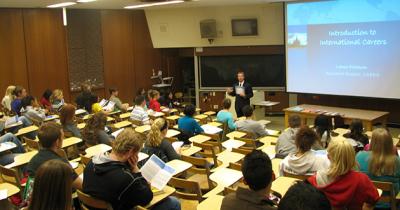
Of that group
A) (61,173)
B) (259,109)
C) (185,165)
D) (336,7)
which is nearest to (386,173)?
(185,165)

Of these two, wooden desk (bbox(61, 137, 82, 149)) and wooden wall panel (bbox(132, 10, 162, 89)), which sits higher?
wooden wall panel (bbox(132, 10, 162, 89))

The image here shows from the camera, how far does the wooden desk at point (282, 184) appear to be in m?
3.62

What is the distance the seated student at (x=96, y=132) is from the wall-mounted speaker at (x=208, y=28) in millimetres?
6804

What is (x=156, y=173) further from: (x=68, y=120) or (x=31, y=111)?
(x=31, y=111)

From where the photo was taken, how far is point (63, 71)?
11391 millimetres

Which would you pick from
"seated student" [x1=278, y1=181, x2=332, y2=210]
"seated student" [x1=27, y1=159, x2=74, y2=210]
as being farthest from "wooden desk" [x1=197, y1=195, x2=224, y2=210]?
"seated student" [x1=278, y1=181, x2=332, y2=210]

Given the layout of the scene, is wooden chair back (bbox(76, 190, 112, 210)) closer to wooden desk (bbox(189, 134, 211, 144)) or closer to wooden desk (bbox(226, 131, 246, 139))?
wooden desk (bbox(189, 134, 211, 144))

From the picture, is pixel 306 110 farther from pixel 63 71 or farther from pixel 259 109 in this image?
pixel 63 71

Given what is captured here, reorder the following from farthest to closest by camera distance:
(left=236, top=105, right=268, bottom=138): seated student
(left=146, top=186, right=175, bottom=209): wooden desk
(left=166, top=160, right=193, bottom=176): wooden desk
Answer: (left=236, top=105, right=268, bottom=138): seated student → (left=166, top=160, right=193, bottom=176): wooden desk → (left=146, top=186, right=175, bottom=209): wooden desk

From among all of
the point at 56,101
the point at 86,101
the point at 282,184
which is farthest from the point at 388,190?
the point at 56,101

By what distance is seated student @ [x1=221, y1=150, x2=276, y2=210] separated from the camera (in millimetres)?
2496

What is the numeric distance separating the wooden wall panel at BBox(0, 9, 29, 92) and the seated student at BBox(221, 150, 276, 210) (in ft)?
29.8

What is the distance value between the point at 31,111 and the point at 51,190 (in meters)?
5.90

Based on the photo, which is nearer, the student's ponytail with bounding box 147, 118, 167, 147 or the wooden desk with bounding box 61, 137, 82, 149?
the student's ponytail with bounding box 147, 118, 167, 147
